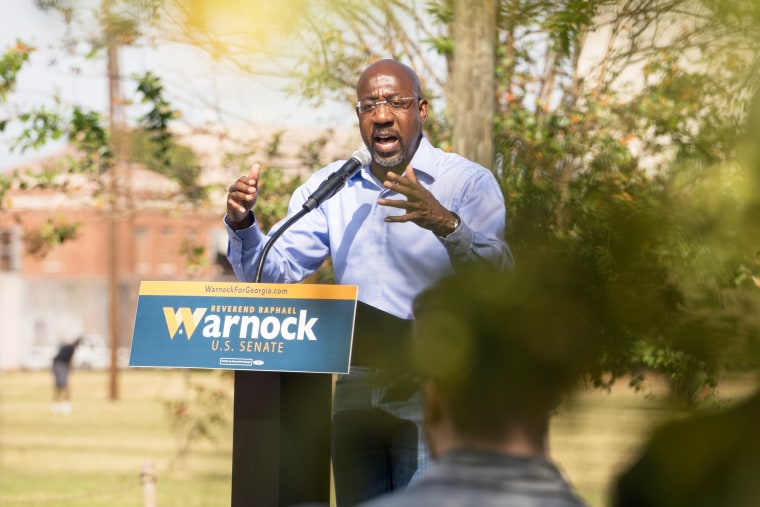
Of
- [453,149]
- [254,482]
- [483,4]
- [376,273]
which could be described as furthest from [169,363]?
[453,149]

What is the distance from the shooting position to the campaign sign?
2129 millimetres

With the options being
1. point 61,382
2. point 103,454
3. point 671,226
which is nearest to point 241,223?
point 671,226

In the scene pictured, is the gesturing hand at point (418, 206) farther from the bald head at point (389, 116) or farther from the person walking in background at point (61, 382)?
the person walking in background at point (61, 382)

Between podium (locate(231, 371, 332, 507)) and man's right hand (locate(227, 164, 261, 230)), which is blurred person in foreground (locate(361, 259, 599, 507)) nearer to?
podium (locate(231, 371, 332, 507))

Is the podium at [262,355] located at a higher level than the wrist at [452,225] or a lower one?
lower

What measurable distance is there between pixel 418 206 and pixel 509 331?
135 centimetres

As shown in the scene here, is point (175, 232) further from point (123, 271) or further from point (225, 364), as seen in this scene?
point (123, 271)

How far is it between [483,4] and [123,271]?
5017cm

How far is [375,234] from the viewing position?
108 inches

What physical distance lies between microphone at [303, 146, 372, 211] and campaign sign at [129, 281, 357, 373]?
0.29 metres

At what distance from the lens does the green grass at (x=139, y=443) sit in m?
0.72

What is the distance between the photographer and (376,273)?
267cm

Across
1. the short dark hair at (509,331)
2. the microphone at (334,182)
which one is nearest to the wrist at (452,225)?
the microphone at (334,182)

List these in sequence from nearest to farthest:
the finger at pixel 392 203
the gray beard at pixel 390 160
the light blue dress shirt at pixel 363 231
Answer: the finger at pixel 392 203, the light blue dress shirt at pixel 363 231, the gray beard at pixel 390 160
